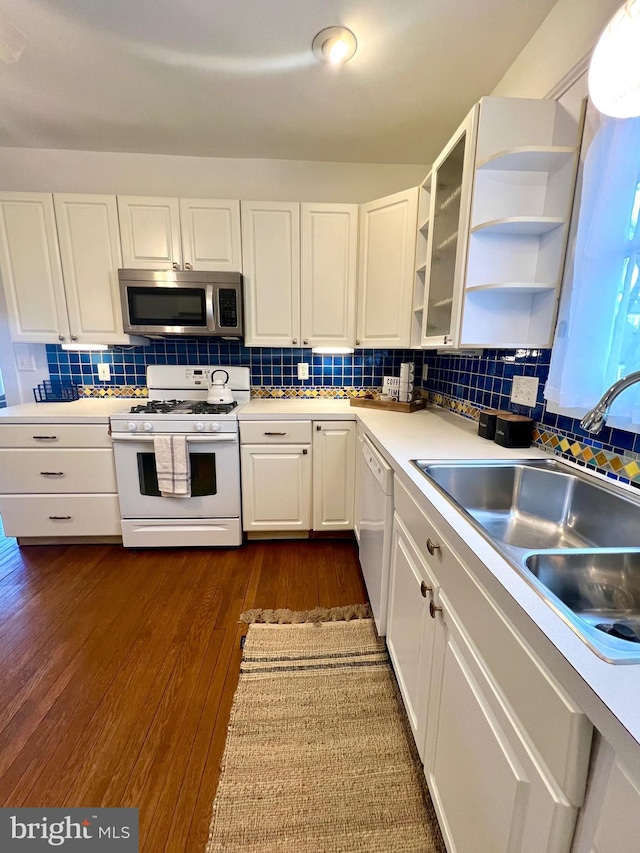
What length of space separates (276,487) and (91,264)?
1895 mm

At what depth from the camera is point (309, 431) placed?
2258 mm

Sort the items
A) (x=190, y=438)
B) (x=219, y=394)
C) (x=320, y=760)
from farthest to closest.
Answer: (x=219, y=394)
(x=190, y=438)
(x=320, y=760)

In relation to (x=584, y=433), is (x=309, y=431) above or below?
below

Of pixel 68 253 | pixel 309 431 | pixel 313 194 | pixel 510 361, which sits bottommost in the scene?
pixel 309 431

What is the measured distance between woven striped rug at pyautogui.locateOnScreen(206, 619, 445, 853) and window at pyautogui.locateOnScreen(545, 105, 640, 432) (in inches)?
50.3

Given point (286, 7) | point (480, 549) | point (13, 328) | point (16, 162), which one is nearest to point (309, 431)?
point (480, 549)

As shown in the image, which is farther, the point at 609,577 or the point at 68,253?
the point at 68,253

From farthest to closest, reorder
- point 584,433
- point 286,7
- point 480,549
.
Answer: point 286,7 < point 584,433 < point 480,549

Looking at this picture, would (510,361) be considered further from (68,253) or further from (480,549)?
(68,253)

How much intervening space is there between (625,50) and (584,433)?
1026 millimetres

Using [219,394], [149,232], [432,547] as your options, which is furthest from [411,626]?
[149,232]

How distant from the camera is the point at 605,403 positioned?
812mm

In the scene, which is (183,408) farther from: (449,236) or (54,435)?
(449,236)

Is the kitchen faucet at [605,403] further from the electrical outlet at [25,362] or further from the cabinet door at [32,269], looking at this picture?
the electrical outlet at [25,362]
